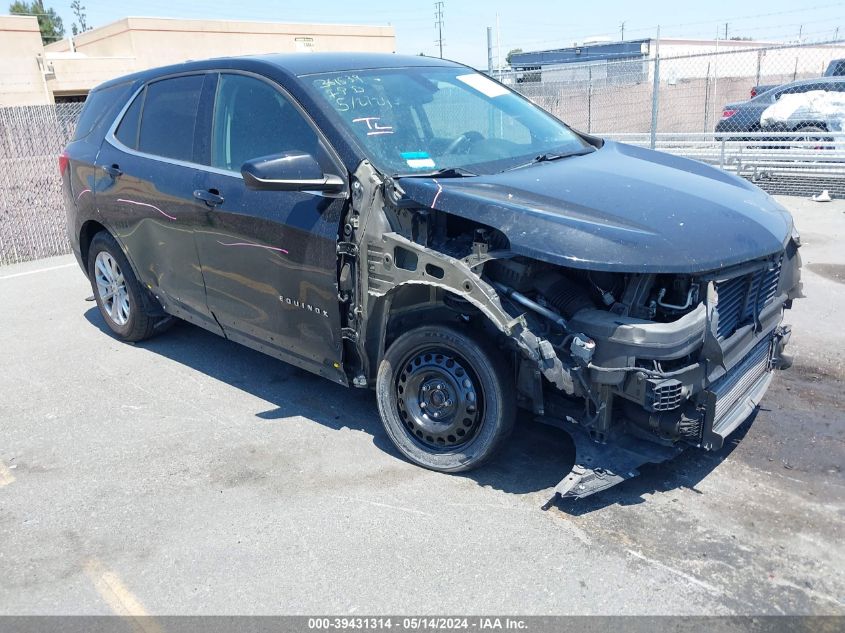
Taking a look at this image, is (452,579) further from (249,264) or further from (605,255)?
(249,264)

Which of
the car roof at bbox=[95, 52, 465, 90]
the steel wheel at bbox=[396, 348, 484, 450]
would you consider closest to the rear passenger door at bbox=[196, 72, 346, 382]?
the car roof at bbox=[95, 52, 465, 90]

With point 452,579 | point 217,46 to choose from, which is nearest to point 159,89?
point 452,579

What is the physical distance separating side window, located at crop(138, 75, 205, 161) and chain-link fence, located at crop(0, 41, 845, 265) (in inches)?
69.0

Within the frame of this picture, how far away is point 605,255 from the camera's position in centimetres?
317

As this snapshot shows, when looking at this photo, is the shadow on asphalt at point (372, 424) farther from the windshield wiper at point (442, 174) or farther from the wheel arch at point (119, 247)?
the windshield wiper at point (442, 174)

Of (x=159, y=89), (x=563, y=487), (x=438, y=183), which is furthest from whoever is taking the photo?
(x=159, y=89)

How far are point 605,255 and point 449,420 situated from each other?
120 centimetres

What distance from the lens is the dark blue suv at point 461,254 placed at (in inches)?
130

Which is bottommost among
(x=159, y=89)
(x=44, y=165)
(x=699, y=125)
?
(x=699, y=125)

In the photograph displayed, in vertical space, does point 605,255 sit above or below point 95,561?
above

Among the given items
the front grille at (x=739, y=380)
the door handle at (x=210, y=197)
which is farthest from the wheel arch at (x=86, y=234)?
the front grille at (x=739, y=380)

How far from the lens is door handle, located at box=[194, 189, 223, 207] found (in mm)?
4508

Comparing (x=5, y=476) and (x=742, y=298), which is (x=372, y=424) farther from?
(x=742, y=298)

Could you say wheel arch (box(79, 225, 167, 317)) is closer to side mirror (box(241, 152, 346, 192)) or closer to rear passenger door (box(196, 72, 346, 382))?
rear passenger door (box(196, 72, 346, 382))
